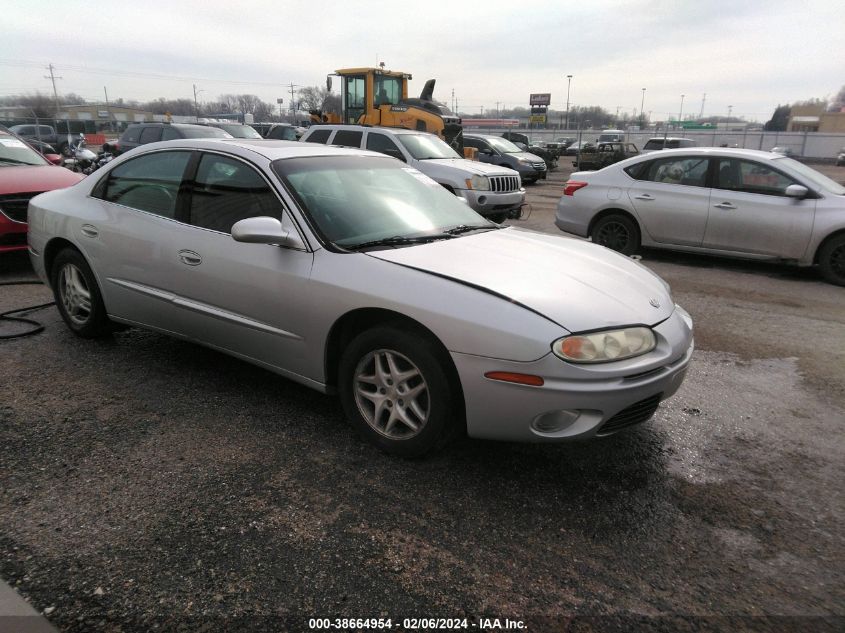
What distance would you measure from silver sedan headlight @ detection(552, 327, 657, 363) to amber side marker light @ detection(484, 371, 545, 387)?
0.14 metres

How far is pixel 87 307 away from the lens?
4.48 m

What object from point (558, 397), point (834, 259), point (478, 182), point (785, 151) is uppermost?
point (478, 182)

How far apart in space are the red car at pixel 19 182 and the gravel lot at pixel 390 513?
2.96m

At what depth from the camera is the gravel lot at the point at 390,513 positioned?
209 cm

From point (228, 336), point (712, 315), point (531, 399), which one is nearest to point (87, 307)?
point (228, 336)

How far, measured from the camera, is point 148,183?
405 cm

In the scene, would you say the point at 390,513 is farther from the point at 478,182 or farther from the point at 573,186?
the point at 478,182

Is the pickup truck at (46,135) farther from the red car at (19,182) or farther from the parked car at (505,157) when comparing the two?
the red car at (19,182)

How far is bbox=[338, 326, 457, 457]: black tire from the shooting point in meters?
2.75

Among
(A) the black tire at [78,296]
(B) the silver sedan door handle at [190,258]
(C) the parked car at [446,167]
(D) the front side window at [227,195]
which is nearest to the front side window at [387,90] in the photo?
(C) the parked car at [446,167]

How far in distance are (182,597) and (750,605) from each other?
2.02 metres

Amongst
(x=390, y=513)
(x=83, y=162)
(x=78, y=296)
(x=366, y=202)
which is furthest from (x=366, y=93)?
(x=390, y=513)

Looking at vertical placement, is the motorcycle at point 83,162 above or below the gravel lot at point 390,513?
above

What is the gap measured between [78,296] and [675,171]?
7.02m
